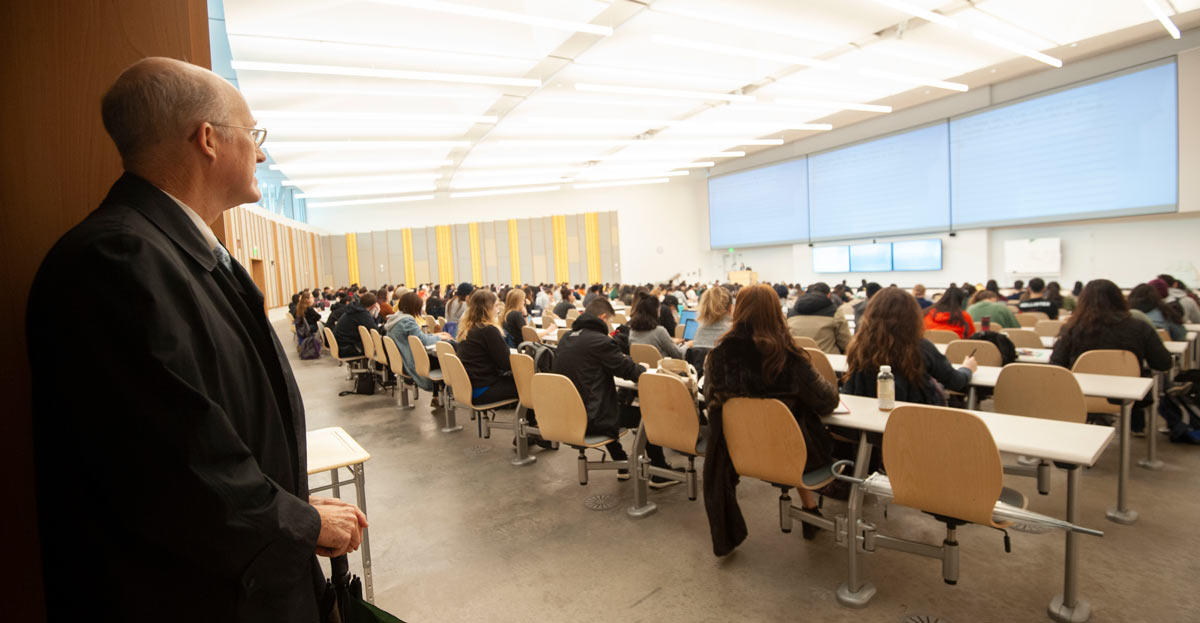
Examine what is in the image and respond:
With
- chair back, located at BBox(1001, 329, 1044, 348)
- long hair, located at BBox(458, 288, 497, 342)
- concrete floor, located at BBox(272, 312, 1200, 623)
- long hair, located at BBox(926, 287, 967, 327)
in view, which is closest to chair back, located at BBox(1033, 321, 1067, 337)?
chair back, located at BBox(1001, 329, 1044, 348)

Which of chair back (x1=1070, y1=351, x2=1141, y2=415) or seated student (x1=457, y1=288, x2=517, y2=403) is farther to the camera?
seated student (x1=457, y1=288, x2=517, y2=403)

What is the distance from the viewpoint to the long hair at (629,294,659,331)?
495 centimetres

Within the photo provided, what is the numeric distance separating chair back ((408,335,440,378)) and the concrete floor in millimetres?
1712

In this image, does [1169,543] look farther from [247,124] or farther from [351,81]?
[351,81]

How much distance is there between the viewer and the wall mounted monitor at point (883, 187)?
13125mm

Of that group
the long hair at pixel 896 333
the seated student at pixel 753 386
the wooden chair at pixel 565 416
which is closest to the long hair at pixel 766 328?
the seated student at pixel 753 386

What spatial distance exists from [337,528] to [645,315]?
399 cm

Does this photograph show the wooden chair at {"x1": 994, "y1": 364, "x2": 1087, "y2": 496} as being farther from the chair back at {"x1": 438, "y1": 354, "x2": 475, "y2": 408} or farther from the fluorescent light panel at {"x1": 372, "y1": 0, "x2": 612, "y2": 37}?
the fluorescent light panel at {"x1": 372, "y1": 0, "x2": 612, "y2": 37}

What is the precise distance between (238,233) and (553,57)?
7146mm

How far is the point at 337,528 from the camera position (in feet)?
3.59

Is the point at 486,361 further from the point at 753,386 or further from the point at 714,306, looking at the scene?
the point at 753,386

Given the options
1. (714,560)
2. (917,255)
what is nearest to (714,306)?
(714,560)

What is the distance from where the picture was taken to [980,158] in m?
12.2

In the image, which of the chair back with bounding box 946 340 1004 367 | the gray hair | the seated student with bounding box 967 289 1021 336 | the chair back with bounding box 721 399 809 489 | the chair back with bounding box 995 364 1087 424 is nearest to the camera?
the gray hair
